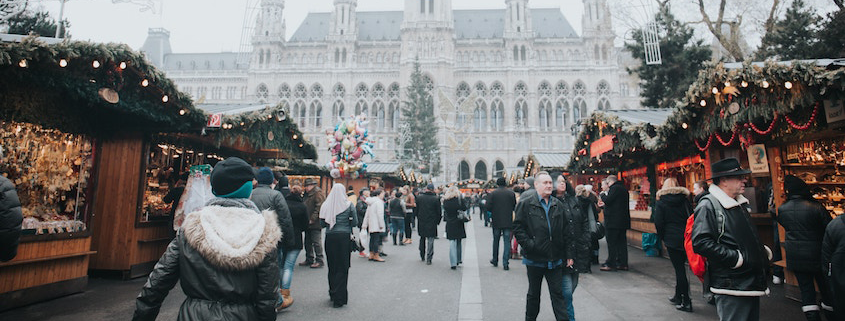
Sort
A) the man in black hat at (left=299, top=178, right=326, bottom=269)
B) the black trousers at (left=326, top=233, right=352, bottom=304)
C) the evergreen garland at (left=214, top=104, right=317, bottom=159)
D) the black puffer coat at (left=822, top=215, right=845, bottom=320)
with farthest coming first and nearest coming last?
the evergreen garland at (left=214, top=104, right=317, bottom=159) < the man in black hat at (left=299, top=178, right=326, bottom=269) < the black trousers at (left=326, top=233, right=352, bottom=304) < the black puffer coat at (left=822, top=215, right=845, bottom=320)

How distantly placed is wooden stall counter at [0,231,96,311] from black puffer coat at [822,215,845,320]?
7769 mm

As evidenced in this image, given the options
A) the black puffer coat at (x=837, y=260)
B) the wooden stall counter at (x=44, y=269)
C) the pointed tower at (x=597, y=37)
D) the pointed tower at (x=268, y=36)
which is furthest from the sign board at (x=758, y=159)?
the pointed tower at (x=268, y=36)

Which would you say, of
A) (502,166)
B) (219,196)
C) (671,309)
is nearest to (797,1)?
(671,309)

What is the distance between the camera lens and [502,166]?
1886 inches

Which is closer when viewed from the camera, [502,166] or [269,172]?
[269,172]

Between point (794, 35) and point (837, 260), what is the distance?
12915mm

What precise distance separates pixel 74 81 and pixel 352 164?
819cm

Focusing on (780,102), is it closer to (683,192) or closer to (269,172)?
(683,192)

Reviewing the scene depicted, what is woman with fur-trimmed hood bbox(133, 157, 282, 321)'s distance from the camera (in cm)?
185

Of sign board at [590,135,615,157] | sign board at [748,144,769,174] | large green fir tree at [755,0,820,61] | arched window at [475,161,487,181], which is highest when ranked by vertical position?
large green fir tree at [755,0,820,61]

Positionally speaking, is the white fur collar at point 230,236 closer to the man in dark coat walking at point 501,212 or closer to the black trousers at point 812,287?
the black trousers at point 812,287

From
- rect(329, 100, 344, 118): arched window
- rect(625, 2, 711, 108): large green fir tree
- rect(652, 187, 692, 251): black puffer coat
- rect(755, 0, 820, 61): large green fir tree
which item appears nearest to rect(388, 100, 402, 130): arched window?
rect(329, 100, 344, 118): arched window

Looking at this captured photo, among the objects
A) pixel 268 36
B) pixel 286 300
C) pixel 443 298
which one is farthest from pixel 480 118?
pixel 286 300

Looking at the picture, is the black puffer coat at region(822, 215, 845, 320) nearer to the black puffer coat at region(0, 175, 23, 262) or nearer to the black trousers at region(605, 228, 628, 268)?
the black trousers at region(605, 228, 628, 268)
